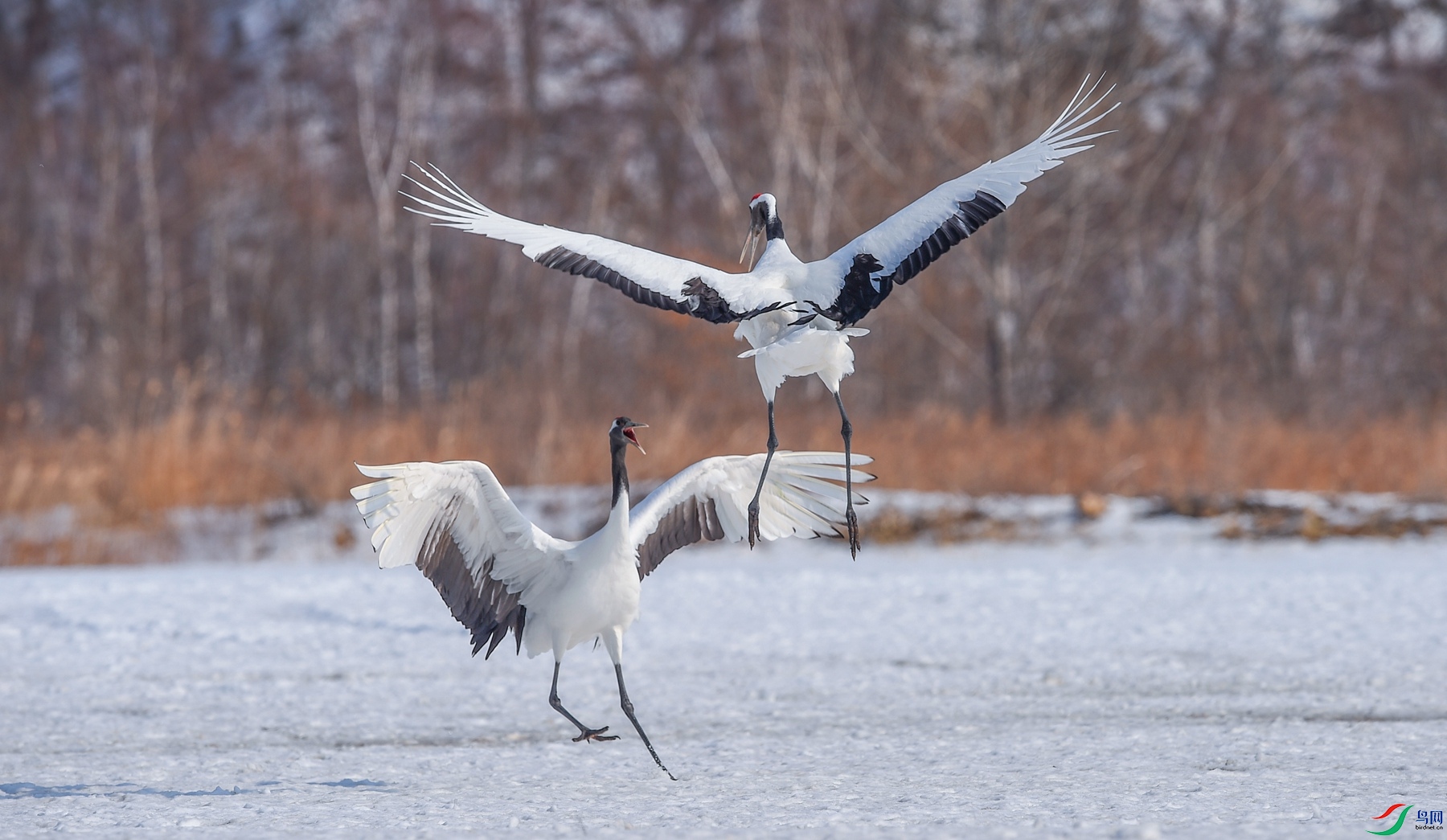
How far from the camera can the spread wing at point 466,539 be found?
485 centimetres

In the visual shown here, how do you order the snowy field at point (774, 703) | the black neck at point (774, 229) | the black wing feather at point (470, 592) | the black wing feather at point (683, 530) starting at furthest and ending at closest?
the black wing feather at point (683, 530), the black wing feather at point (470, 592), the snowy field at point (774, 703), the black neck at point (774, 229)

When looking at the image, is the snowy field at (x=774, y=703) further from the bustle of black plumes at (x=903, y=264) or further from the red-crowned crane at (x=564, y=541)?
the bustle of black plumes at (x=903, y=264)

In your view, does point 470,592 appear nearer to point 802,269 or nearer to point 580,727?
point 580,727

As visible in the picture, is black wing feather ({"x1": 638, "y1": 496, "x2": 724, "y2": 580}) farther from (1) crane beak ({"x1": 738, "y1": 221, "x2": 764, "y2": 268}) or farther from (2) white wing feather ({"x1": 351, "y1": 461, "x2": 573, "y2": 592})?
(1) crane beak ({"x1": 738, "y1": 221, "x2": 764, "y2": 268})

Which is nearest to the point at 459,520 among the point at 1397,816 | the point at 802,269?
the point at 802,269

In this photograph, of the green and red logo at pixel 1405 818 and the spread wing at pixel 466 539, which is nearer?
the green and red logo at pixel 1405 818

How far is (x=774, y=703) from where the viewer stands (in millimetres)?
6914

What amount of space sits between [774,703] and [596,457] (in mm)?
7040

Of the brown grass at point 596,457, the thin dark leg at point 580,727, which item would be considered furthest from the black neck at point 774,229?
the brown grass at point 596,457

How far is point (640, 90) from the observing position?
27.1m

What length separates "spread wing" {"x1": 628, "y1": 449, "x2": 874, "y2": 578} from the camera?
5.23m

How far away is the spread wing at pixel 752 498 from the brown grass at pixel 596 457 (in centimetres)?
745

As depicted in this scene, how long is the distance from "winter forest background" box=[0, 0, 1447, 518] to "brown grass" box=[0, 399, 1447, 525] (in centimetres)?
4

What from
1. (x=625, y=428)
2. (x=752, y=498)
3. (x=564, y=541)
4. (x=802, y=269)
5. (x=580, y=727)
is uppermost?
(x=802, y=269)
